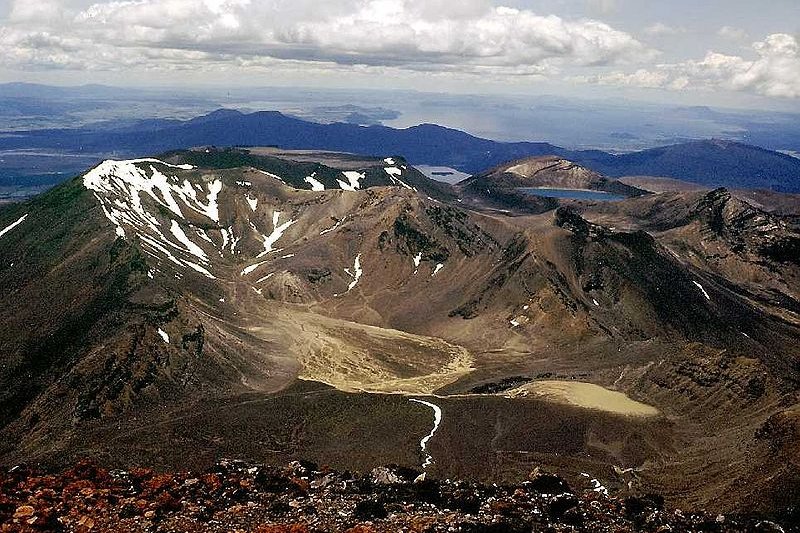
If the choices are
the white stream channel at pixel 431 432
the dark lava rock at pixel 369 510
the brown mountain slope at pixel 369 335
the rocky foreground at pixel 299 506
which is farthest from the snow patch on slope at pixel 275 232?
the dark lava rock at pixel 369 510

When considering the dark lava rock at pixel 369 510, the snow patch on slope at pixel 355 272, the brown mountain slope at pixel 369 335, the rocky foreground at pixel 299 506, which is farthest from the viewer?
the snow patch on slope at pixel 355 272

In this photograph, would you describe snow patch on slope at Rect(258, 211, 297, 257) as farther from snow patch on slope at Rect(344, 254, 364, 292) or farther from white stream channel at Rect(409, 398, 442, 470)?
white stream channel at Rect(409, 398, 442, 470)


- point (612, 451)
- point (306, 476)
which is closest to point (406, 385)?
point (612, 451)

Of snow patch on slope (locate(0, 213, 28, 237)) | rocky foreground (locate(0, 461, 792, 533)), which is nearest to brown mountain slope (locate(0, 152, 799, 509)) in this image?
snow patch on slope (locate(0, 213, 28, 237))

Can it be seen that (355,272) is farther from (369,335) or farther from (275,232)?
(369,335)

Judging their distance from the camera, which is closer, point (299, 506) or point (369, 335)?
point (299, 506)

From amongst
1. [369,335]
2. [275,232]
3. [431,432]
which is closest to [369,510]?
[431,432]

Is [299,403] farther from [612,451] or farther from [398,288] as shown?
[398,288]

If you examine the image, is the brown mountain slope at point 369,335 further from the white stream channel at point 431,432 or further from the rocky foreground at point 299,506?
the rocky foreground at point 299,506

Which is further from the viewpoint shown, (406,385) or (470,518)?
(406,385)
